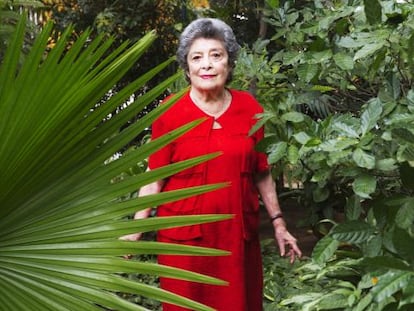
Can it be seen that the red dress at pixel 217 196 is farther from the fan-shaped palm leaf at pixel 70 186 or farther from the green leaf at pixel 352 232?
the fan-shaped palm leaf at pixel 70 186

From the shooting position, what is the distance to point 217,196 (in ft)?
8.54

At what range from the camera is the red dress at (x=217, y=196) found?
261cm

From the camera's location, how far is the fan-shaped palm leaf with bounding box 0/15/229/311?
1.55 m

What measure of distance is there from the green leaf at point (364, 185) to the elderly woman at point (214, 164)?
0.68m

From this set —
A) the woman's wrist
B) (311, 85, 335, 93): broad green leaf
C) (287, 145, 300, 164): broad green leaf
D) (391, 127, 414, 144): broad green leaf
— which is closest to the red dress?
the woman's wrist

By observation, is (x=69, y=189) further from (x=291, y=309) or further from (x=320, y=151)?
(x=291, y=309)

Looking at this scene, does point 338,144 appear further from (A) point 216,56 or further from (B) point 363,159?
(A) point 216,56

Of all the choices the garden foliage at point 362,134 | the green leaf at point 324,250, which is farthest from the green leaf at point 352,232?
the green leaf at point 324,250

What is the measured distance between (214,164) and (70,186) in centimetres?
99

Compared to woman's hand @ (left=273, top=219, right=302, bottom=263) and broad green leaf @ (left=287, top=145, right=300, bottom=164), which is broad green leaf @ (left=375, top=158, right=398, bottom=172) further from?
woman's hand @ (left=273, top=219, right=302, bottom=263)

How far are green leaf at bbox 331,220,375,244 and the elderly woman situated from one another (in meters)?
0.66

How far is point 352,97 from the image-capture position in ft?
9.02

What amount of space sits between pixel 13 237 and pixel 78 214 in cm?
16

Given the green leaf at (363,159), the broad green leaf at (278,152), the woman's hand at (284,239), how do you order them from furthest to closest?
1. the woman's hand at (284,239)
2. the broad green leaf at (278,152)
3. the green leaf at (363,159)
